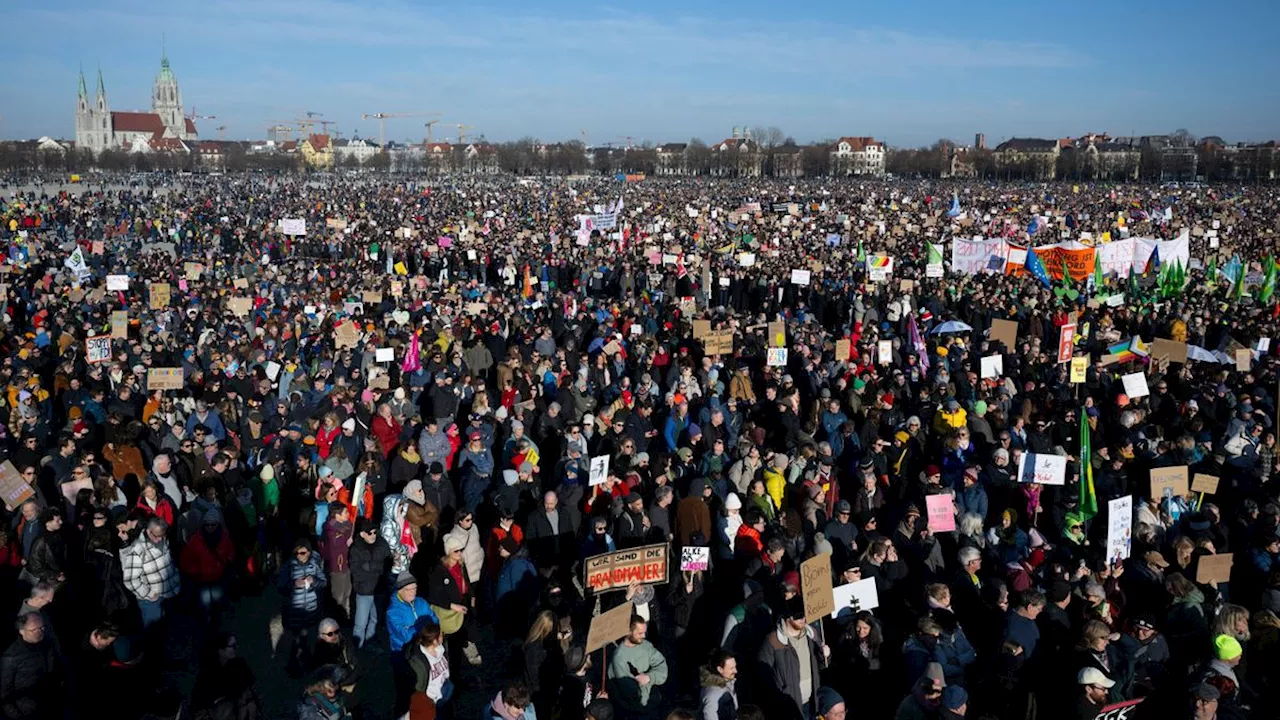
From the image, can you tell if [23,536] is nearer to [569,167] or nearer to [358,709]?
[358,709]

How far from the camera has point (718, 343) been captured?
493 inches

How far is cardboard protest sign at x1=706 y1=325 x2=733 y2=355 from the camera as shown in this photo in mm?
12460

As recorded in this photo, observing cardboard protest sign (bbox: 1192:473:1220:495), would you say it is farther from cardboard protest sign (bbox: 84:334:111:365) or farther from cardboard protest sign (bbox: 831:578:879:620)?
cardboard protest sign (bbox: 84:334:111:365)

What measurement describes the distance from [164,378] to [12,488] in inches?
161

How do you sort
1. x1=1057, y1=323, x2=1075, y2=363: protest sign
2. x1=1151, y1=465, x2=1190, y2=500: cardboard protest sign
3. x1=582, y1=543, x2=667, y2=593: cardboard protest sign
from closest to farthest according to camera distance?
x1=582, y1=543, x2=667, y2=593: cardboard protest sign
x1=1151, y1=465, x2=1190, y2=500: cardboard protest sign
x1=1057, y1=323, x2=1075, y2=363: protest sign

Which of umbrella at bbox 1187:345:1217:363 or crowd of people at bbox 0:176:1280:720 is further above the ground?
umbrella at bbox 1187:345:1217:363

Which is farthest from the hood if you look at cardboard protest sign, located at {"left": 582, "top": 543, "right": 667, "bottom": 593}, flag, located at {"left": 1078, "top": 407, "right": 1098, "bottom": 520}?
flag, located at {"left": 1078, "top": 407, "right": 1098, "bottom": 520}

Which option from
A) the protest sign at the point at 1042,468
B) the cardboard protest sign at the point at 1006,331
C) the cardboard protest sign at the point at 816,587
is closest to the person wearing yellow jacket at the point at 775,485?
the protest sign at the point at 1042,468

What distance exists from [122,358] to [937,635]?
34.6 feet

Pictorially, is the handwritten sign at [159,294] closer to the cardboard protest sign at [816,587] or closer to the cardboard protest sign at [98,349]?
the cardboard protest sign at [98,349]

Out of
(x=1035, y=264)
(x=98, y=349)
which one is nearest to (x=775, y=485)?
(x=98, y=349)

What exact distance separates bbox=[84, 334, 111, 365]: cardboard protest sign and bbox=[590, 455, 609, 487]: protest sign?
7613 mm

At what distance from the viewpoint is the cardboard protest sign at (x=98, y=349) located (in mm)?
11844

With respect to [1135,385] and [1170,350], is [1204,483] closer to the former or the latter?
[1135,385]
